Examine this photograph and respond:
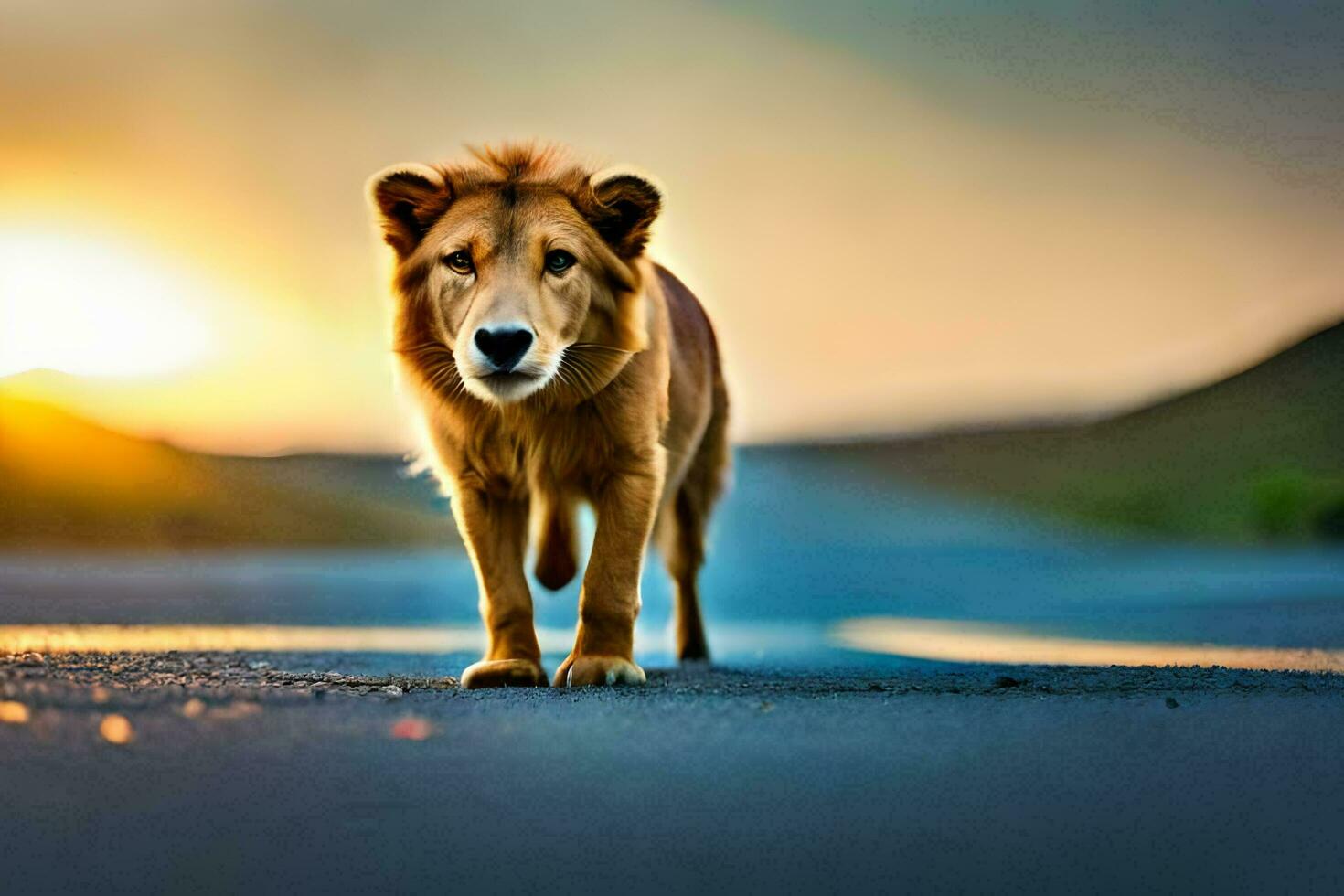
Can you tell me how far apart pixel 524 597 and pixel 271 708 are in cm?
179

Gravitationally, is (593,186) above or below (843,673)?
above

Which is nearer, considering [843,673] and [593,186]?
[593,186]

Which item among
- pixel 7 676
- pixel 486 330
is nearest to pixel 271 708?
pixel 7 676

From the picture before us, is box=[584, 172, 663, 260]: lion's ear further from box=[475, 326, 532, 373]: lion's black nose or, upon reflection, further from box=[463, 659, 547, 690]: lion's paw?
box=[463, 659, 547, 690]: lion's paw

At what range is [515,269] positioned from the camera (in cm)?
624

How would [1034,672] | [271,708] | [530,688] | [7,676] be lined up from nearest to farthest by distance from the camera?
[271,708] < [7,676] < [530,688] < [1034,672]

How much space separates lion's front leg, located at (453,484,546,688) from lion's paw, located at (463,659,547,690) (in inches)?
1.8

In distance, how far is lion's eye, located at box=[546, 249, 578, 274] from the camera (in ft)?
21.0

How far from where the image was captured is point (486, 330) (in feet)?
19.8

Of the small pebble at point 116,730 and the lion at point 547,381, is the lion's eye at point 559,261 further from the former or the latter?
the small pebble at point 116,730

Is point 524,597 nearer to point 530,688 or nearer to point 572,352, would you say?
point 530,688

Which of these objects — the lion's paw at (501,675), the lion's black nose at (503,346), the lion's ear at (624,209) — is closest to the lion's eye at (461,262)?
the lion's black nose at (503,346)

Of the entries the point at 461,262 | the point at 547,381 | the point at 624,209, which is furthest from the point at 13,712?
the point at 624,209

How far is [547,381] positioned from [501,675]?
3.93 ft
